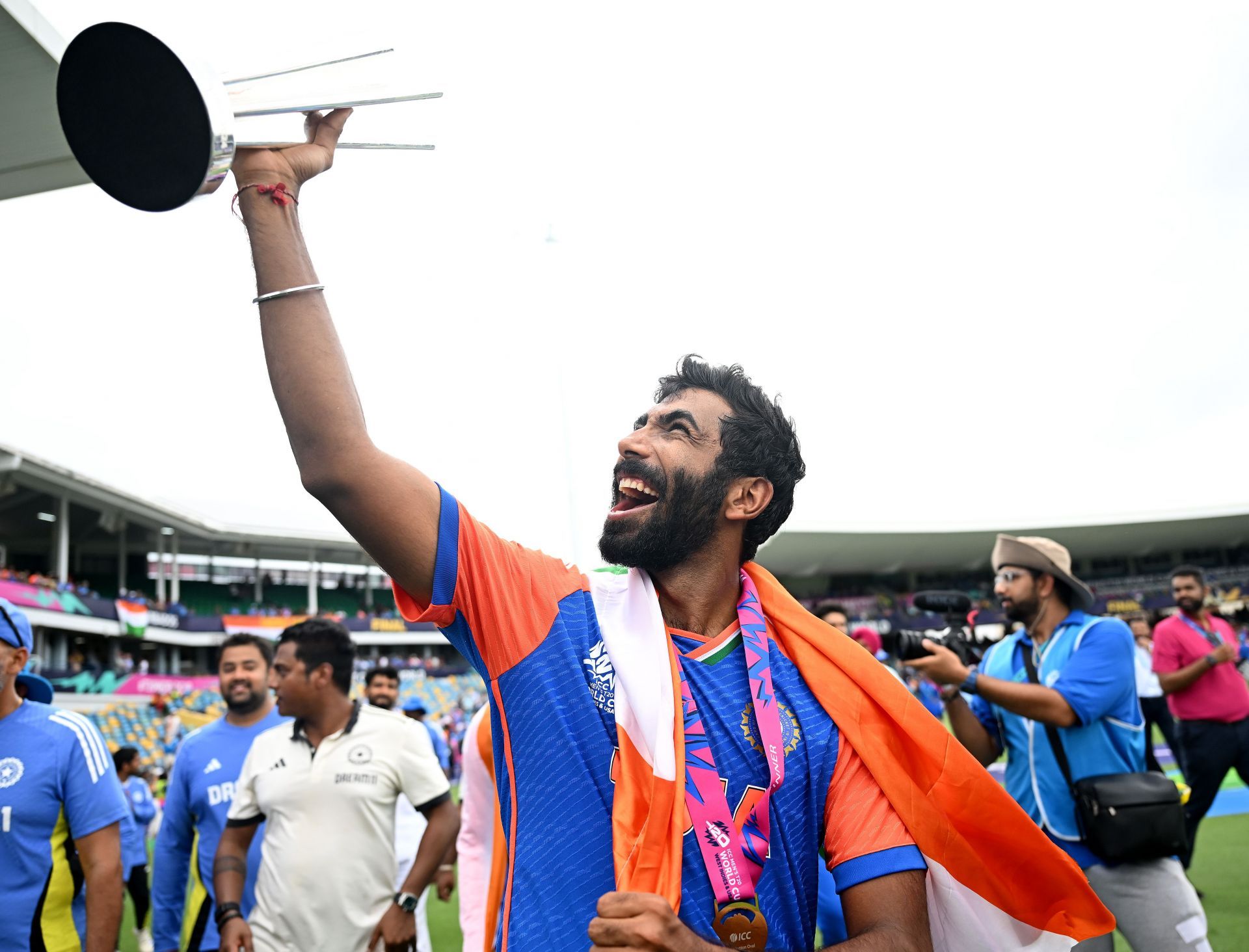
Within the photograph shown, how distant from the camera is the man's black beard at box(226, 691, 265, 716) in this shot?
211 inches

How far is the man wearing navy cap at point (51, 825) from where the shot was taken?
338 centimetres

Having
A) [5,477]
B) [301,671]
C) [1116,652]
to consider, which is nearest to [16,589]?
[5,477]

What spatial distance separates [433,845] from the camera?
4.32 m

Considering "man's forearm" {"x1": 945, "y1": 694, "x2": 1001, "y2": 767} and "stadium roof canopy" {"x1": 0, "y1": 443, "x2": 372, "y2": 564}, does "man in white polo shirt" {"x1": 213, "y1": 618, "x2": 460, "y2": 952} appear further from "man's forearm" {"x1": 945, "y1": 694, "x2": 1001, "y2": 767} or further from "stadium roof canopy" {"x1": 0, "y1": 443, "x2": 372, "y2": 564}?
"stadium roof canopy" {"x1": 0, "y1": 443, "x2": 372, "y2": 564}

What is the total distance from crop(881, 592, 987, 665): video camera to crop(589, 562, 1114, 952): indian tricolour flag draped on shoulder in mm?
1215

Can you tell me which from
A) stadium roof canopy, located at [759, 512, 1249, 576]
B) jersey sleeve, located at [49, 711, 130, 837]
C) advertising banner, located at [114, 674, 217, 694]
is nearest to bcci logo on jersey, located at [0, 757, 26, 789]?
jersey sleeve, located at [49, 711, 130, 837]

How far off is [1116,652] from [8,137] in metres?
4.84

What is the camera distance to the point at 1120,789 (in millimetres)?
3576

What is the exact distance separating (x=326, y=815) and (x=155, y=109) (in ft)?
11.5

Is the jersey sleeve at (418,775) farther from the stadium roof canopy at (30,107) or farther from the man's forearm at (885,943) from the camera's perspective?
the man's forearm at (885,943)

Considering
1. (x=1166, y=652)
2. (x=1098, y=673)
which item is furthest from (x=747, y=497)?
(x=1166, y=652)

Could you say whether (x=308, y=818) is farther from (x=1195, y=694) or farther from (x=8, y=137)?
(x=1195, y=694)

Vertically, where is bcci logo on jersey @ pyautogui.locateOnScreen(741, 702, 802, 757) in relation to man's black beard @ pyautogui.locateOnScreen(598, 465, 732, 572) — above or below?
below

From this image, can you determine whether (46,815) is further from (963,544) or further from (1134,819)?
(963,544)
